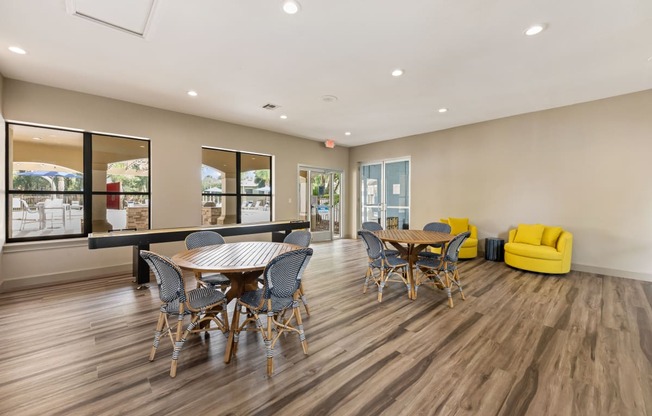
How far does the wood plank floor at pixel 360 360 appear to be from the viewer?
1763mm

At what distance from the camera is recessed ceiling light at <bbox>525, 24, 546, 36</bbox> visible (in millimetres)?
2637

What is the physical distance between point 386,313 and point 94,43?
4496mm

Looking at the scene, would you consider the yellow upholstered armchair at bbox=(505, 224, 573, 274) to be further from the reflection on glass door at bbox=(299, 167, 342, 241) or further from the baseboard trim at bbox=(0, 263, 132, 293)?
the baseboard trim at bbox=(0, 263, 132, 293)

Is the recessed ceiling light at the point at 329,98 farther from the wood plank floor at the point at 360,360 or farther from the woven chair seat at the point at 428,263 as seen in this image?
the wood plank floor at the point at 360,360

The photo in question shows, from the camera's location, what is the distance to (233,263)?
2307mm

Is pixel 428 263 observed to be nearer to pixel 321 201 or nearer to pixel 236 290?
pixel 236 290

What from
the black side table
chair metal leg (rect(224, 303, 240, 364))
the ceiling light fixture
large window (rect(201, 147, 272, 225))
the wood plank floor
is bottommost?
the wood plank floor

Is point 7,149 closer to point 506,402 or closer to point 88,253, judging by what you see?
point 88,253

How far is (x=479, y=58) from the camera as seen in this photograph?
3234mm

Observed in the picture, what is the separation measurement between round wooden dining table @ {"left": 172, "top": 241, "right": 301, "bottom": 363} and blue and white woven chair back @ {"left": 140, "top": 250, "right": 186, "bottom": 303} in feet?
0.43

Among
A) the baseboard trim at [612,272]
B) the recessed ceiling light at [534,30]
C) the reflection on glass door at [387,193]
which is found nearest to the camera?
the recessed ceiling light at [534,30]

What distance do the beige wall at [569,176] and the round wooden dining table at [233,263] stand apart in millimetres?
5087

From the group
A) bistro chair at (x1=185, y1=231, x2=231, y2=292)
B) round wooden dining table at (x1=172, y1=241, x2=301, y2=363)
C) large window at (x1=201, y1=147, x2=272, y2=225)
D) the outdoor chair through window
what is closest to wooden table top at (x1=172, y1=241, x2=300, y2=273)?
round wooden dining table at (x1=172, y1=241, x2=301, y2=363)

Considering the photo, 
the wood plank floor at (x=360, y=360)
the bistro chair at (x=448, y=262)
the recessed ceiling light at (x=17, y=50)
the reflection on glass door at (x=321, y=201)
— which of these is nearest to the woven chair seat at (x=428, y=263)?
the bistro chair at (x=448, y=262)
